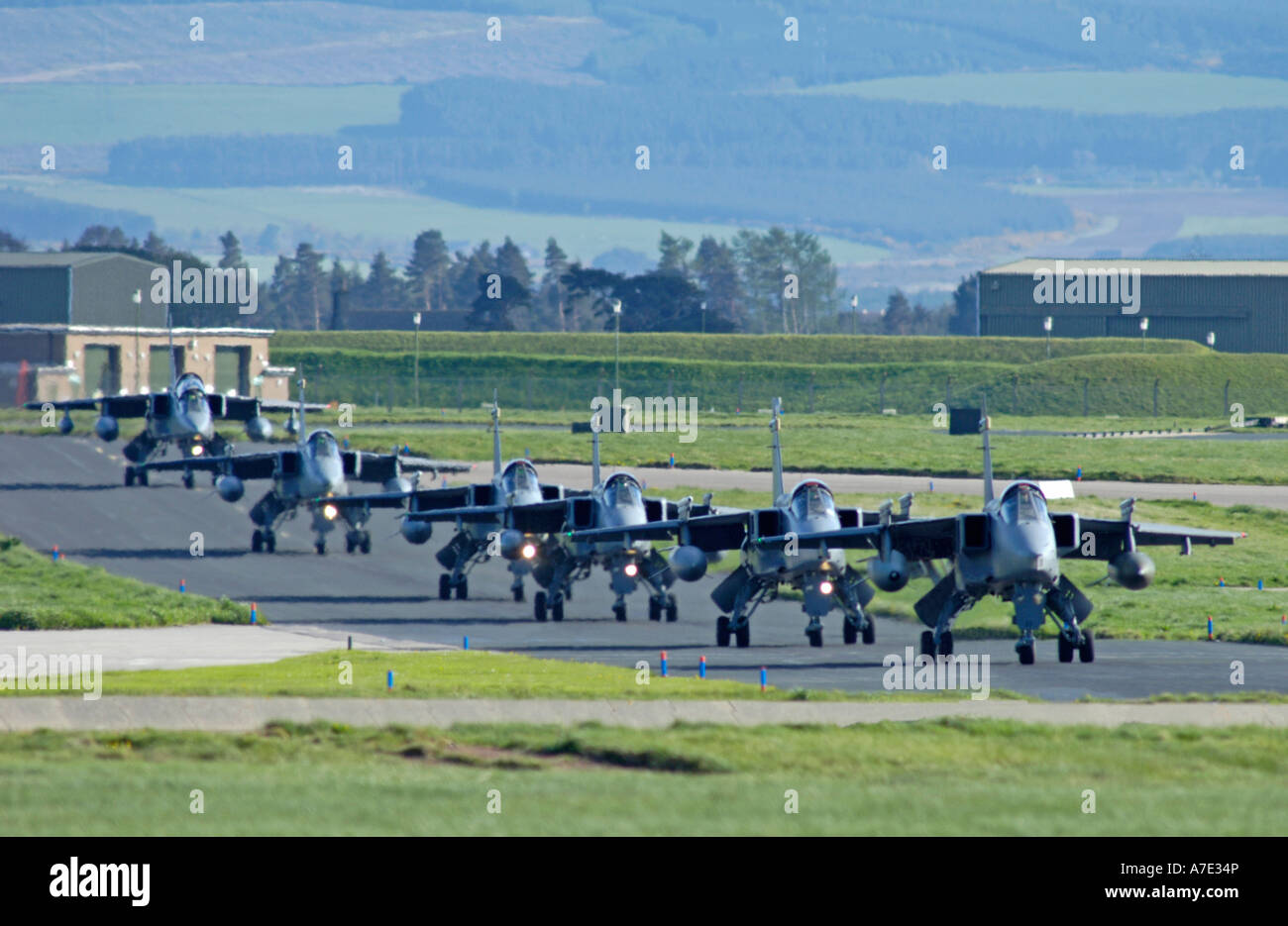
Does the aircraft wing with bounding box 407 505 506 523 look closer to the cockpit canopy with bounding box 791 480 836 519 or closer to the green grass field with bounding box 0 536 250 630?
the green grass field with bounding box 0 536 250 630

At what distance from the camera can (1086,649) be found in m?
33.9

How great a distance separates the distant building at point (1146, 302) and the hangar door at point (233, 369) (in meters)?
64.1

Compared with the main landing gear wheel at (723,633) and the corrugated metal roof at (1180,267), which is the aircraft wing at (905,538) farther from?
the corrugated metal roof at (1180,267)

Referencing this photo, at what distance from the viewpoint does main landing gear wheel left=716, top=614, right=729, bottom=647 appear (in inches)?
1474

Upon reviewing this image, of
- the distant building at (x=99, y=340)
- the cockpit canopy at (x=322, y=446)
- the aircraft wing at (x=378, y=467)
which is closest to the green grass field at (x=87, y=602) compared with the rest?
the cockpit canopy at (x=322, y=446)

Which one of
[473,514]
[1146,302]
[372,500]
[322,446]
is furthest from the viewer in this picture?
[1146,302]

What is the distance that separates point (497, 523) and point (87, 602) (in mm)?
10554

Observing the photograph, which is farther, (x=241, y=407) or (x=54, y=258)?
(x=54, y=258)

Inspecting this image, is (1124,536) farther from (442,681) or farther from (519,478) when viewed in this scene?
(519,478)

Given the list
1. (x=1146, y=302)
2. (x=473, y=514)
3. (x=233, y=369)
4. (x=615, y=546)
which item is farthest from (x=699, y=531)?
(x=1146, y=302)

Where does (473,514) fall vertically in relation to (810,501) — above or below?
below

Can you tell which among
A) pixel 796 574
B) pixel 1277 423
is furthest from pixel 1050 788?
pixel 1277 423

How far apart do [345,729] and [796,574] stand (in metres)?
16.0
